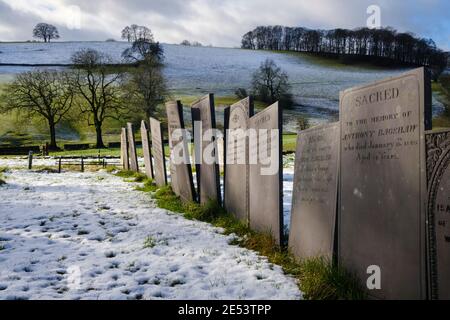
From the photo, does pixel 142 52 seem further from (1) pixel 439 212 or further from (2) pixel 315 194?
(1) pixel 439 212

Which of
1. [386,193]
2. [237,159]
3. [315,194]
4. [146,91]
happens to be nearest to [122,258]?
[315,194]

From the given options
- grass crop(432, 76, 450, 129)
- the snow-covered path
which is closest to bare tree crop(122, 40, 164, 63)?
grass crop(432, 76, 450, 129)

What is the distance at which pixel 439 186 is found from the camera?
12.5 ft

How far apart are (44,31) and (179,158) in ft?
354

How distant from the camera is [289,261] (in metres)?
6.08

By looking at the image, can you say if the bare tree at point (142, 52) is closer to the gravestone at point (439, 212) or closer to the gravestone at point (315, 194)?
the gravestone at point (315, 194)

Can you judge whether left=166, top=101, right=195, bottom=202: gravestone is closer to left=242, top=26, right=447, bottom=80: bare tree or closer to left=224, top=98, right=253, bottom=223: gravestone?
left=224, top=98, right=253, bottom=223: gravestone

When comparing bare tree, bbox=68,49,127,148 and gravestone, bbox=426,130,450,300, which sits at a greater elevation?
bare tree, bbox=68,49,127,148

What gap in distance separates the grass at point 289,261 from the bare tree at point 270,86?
60913 mm

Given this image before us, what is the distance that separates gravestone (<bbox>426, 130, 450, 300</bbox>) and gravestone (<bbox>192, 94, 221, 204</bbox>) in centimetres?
593

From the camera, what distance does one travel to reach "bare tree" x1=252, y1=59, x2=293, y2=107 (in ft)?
231
